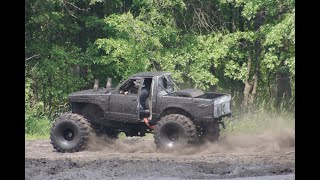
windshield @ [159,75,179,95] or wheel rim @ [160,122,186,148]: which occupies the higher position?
windshield @ [159,75,179,95]

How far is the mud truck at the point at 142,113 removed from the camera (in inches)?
507

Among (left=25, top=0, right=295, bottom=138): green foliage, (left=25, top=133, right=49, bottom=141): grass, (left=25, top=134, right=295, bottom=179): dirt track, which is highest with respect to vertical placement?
(left=25, top=0, right=295, bottom=138): green foliage

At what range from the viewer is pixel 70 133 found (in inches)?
534

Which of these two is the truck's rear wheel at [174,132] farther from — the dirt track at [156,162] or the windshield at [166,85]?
the windshield at [166,85]

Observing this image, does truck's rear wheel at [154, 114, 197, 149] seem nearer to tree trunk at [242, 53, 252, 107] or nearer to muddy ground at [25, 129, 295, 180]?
muddy ground at [25, 129, 295, 180]

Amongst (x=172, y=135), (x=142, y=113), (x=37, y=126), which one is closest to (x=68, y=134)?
(x=142, y=113)

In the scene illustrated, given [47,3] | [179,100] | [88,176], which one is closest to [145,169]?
[88,176]

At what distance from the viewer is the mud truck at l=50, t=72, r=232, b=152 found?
12.9 m

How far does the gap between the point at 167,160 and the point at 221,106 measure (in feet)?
6.54

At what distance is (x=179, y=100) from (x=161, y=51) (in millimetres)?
6562

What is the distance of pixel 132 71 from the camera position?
18828 millimetres

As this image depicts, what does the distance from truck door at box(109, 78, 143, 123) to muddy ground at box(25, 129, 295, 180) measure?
0.69 m

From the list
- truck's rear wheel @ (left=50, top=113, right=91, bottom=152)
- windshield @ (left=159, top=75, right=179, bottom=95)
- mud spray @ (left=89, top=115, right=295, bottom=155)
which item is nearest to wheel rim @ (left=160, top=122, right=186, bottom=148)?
mud spray @ (left=89, top=115, right=295, bottom=155)
